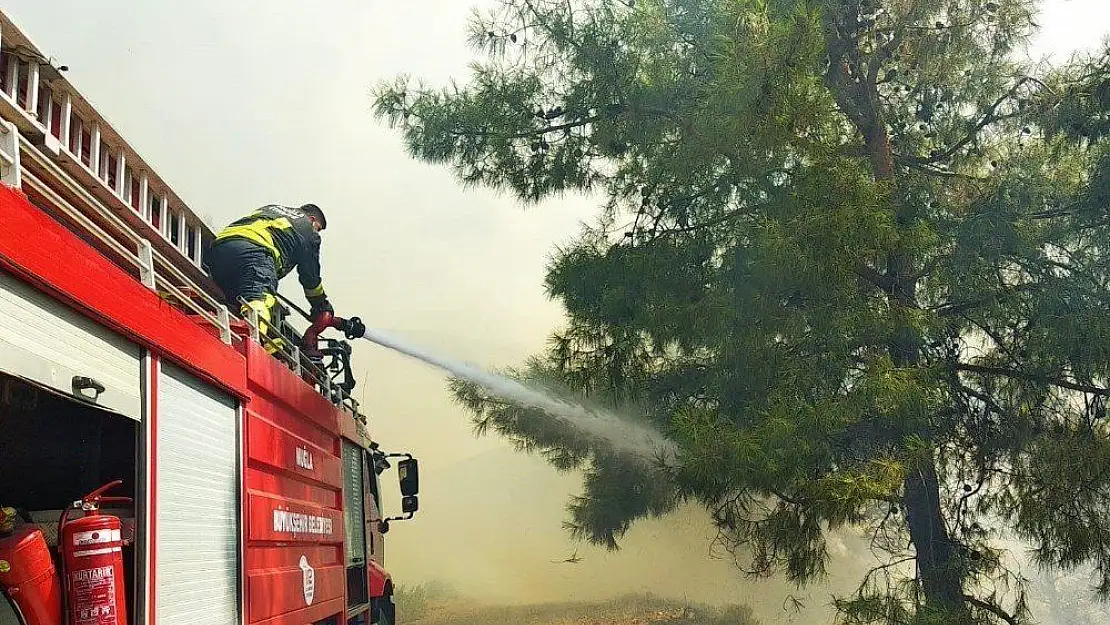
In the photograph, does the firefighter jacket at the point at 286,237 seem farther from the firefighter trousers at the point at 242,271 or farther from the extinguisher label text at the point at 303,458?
the extinguisher label text at the point at 303,458

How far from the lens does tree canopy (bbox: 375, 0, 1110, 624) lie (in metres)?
6.38

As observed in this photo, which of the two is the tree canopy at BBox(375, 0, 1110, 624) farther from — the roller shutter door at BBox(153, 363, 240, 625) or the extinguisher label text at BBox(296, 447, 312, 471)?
the roller shutter door at BBox(153, 363, 240, 625)

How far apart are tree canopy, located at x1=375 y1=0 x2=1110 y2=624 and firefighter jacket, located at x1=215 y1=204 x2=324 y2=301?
8.01 ft

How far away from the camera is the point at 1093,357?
654cm

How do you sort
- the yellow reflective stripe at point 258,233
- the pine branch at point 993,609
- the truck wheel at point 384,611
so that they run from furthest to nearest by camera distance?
1. the truck wheel at point 384,611
2. the pine branch at point 993,609
3. the yellow reflective stripe at point 258,233

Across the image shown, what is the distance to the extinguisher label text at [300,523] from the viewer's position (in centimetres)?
414

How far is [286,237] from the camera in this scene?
6.02 meters

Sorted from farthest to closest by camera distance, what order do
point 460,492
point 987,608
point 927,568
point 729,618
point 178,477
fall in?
point 460,492, point 729,618, point 927,568, point 987,608, point 178,477

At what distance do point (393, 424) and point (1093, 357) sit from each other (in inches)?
699

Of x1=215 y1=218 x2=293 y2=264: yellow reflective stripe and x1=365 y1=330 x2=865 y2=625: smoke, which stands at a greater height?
x1=215 y1=218 x2=293 y2=264: yellow reflective stripe

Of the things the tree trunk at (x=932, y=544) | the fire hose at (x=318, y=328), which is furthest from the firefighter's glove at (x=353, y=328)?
the tree trunk at (x=932, y=544)

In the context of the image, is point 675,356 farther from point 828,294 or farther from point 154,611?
point 154,611

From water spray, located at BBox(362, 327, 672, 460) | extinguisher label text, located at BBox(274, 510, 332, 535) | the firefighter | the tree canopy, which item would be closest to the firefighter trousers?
the firefighter

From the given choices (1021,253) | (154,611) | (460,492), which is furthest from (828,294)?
(460,492)
